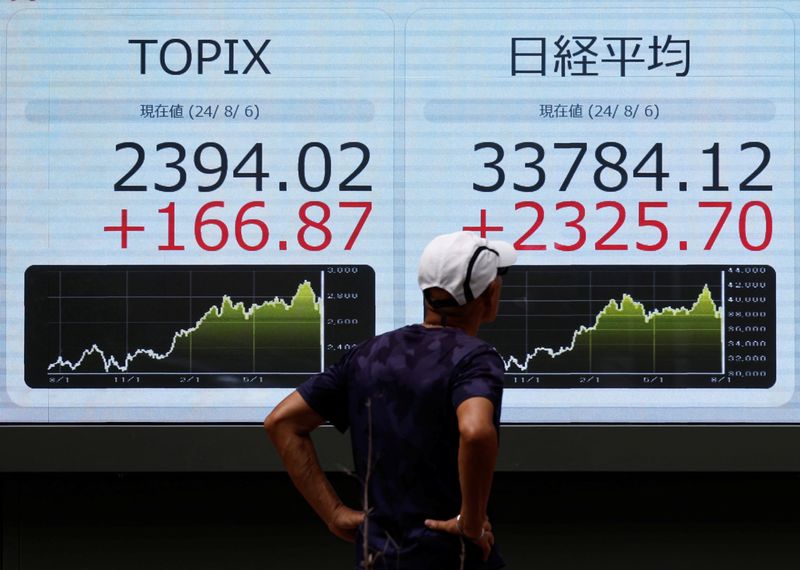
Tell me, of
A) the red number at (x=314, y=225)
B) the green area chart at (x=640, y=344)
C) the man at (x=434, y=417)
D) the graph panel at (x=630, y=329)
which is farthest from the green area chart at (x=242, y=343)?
the man at (x=434, y=417)

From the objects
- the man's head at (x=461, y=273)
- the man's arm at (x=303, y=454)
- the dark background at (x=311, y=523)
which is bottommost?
the dark background at (x=311, y=523)

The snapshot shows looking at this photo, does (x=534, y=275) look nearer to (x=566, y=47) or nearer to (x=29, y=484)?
(x=566, y=47)

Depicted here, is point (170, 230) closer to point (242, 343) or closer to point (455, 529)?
point (242, 343)

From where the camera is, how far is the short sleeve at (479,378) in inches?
114

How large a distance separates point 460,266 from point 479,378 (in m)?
0.30

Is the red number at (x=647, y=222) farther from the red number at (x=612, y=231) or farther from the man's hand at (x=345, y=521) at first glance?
the man's hand at (x=345, y=521)

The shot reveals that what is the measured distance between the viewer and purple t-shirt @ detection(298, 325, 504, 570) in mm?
2967

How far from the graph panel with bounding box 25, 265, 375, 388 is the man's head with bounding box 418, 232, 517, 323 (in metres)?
1.94

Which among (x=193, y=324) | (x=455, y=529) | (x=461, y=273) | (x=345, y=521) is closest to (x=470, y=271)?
(x=461, y=273)

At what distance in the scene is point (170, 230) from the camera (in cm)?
509

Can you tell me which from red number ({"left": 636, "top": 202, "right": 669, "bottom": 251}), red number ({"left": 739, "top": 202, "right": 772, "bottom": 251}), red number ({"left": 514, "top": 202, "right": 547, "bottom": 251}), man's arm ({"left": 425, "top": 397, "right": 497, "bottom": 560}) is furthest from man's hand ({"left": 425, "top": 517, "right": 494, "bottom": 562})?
red number ({"left": 739, "top": 202, "right": 772, "bottom": 251})

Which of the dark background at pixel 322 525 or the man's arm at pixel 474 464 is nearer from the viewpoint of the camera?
the man's arm at pixel 474 464

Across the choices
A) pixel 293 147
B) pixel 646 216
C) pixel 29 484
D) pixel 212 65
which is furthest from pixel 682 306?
pixel 29 484

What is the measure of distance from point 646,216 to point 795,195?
63 centimetres
